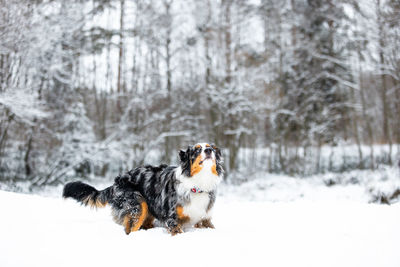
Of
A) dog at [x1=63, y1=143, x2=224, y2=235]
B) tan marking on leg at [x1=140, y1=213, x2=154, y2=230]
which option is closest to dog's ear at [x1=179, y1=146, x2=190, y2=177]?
dog at [x1=63, y1=143, x2=224, y2=235]

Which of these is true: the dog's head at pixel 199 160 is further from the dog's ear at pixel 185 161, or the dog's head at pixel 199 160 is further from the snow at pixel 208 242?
the snow at pixel 208 242

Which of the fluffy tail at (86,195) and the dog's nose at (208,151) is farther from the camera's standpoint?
the fluffy tail at (86,195)

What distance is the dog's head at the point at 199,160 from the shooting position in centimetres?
393

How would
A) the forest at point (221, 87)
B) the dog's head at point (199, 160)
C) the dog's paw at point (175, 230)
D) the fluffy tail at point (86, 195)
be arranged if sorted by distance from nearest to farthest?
1. the dog's paw at point (175, 230)
2. the dog's head at point (199, 160)
3. the fluffy tail at point (86, 195)
4. the forest at point (221, 87)

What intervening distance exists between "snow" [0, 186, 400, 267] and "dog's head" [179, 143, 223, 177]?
2.78 feet

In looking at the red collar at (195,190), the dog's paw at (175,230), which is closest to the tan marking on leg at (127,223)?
the dog's paw at (175,230)

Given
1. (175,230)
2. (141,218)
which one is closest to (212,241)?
(175,230)

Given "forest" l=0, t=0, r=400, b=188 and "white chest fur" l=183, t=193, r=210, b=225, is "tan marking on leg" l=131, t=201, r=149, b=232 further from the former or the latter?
"forest" l=0, t=0, r=400, b=188

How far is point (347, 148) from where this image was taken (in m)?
19.1

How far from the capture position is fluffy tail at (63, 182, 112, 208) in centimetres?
450

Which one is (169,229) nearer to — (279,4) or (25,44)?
(25,44)

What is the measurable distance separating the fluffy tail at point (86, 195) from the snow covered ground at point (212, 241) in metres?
→ 0.33

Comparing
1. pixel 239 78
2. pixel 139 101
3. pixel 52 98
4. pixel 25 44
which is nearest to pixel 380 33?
pixel 239 78

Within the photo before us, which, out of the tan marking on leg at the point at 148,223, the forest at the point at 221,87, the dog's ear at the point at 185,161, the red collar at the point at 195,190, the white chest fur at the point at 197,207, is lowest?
the tan marking on leg at the point at 148,223
